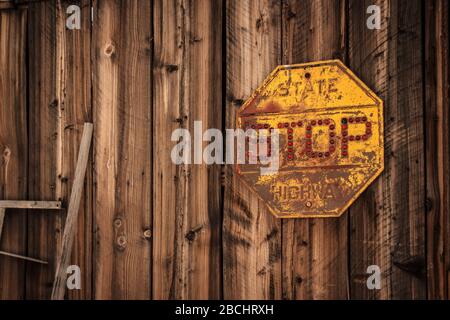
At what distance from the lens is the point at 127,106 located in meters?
3.49

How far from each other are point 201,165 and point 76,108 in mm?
776

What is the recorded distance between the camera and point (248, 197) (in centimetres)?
322

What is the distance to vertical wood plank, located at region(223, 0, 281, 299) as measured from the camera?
3.17 meters

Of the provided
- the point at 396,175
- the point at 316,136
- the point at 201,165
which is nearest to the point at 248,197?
the point at 201,165

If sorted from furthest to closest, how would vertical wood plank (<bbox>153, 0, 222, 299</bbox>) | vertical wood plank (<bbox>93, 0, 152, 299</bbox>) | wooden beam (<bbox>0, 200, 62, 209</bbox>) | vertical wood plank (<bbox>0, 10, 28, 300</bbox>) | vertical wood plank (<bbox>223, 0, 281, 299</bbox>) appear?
1. vertical wood plank (<bbox>0, 10, 28, 300</bbox>)
2. wooden beam (<bbox>0, 200, 62, 209</bbox>)
3. vertical wood plank (<bbox>93, 0, 152, 299</bbox>)
4. vertical wood plank (<bbox>153, 0, 222, 299</bbox>)
5. vertical wood plank (<bbox>223, 0, 281, 299</bbox>)

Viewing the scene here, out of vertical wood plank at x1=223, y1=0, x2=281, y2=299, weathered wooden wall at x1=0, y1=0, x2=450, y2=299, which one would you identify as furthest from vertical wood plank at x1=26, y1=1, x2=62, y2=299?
vertical wood plank at x1=223, y1=0, x2=281, y2=299

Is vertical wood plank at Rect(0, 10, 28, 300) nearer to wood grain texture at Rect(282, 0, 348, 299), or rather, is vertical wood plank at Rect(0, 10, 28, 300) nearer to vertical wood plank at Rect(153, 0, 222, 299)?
vertical wood plank at Rect(153, 0, 222, 299)

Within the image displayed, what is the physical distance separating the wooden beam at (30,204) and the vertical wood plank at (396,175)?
1.54 meters

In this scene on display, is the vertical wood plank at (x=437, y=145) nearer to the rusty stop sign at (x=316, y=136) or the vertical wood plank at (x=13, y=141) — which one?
the rusty stop sign at (x=316, y=136)

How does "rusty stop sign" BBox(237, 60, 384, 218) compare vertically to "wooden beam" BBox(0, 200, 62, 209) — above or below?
above

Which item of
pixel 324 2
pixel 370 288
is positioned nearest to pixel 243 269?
pixel 370 288

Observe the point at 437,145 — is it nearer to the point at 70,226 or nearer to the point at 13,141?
the point at 70,226

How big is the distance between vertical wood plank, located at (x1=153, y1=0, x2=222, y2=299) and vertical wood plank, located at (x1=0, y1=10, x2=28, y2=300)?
2.58 feet
